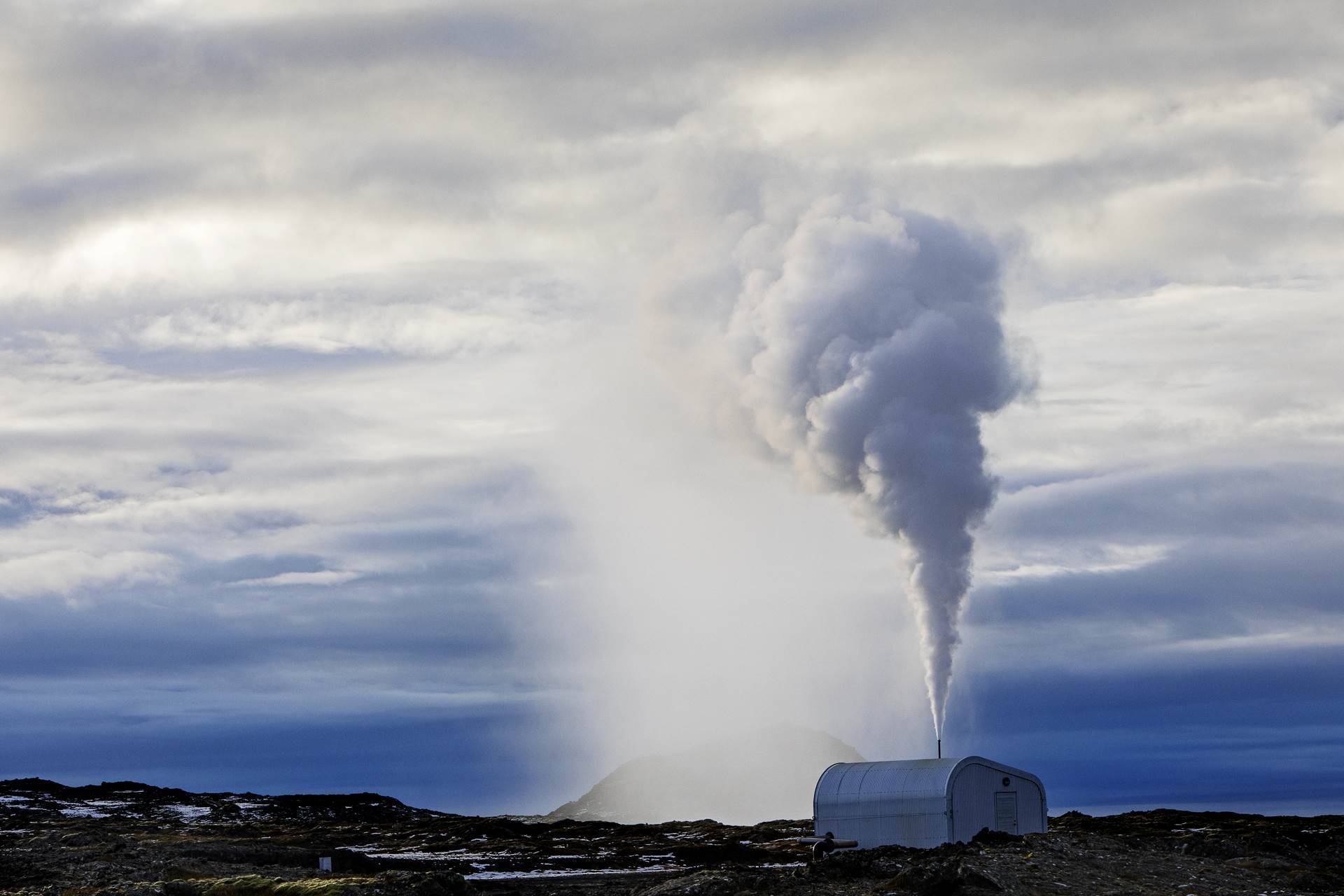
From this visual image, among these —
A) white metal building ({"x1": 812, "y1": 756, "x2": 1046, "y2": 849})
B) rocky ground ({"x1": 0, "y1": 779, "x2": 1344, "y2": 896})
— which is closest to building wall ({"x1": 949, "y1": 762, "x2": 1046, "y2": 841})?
white metal building ({"x1": 812, "y1": 756, "x2": 1046, "y2": 849})

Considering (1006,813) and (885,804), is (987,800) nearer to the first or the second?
(1006,813)

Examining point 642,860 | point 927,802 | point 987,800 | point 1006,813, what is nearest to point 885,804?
point 927,802

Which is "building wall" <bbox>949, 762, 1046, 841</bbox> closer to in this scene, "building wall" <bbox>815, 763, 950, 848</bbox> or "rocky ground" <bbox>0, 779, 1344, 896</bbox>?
"building wall" <bbox>815, 763, 950, 848</bbox>

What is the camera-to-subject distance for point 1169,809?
390ft

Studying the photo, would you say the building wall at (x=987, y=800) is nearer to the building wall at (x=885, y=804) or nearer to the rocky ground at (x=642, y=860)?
the building wall at (x=885, y=804)

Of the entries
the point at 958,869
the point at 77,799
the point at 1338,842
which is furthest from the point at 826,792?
the point at 77,799

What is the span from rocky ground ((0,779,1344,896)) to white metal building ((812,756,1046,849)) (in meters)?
2.38

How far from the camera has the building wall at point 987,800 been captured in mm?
57656

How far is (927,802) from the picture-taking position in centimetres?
5794

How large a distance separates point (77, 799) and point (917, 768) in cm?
11235

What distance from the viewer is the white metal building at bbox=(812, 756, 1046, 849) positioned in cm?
5766

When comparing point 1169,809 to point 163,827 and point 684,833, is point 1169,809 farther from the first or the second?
point 163,827

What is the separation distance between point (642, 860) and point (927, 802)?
2063 centimetres

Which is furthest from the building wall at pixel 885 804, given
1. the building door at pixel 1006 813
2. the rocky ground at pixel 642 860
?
the building door at pixel 1006 813
